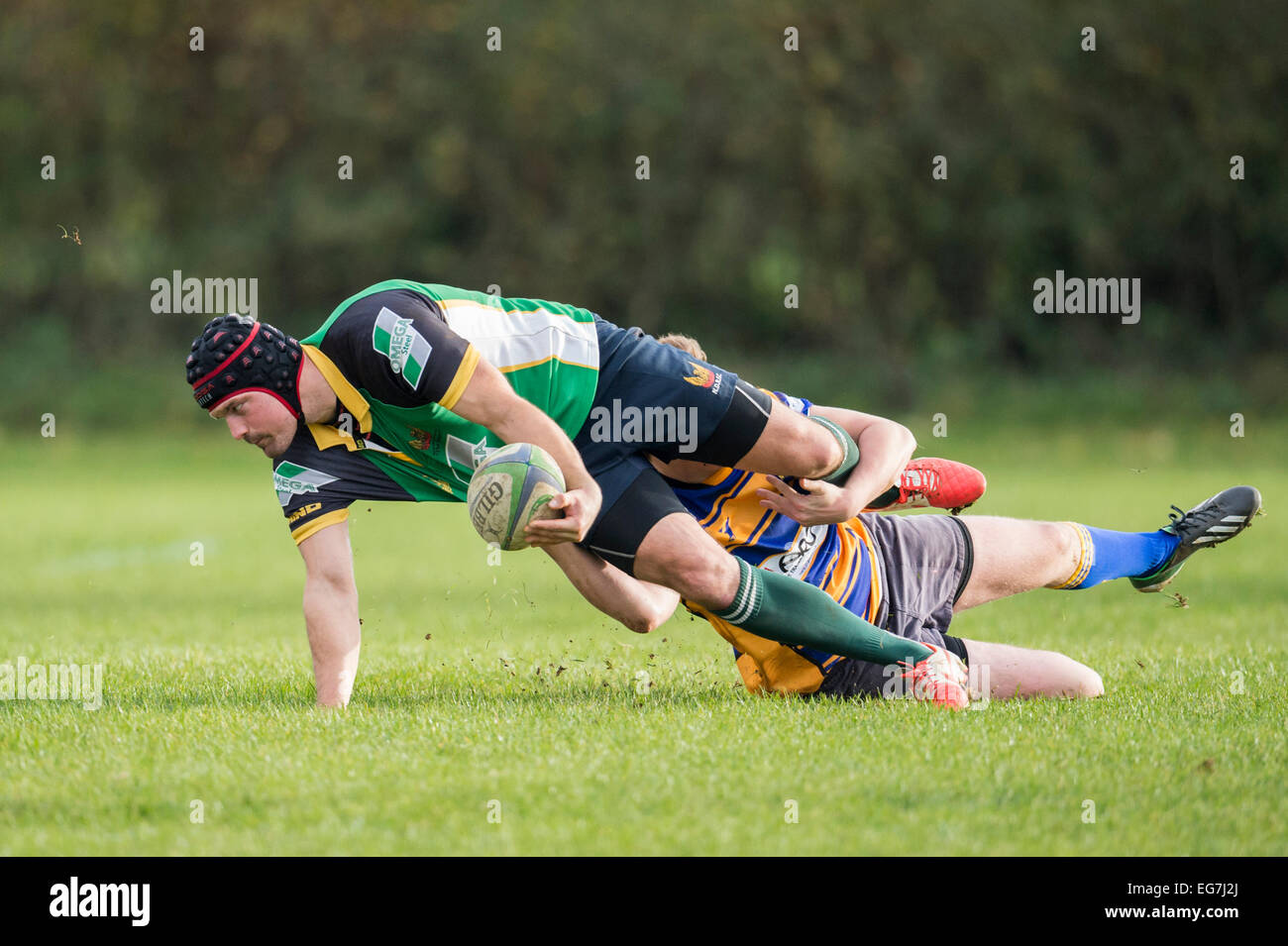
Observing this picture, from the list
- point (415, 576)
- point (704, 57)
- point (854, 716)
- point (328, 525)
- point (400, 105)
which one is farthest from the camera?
point (400, 105)

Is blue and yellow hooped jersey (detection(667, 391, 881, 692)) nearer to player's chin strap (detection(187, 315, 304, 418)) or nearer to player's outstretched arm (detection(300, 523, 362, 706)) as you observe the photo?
player's outstretched arm (detection(300, 523, 362, 706))

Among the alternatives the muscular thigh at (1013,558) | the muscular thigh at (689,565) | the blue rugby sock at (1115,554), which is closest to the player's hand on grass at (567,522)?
the muscular thigh at (689,565)

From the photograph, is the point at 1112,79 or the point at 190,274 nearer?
the point at 1112,79

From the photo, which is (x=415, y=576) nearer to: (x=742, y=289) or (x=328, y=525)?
(x=328, y=525)

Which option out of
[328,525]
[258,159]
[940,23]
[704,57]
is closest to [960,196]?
[940,23]

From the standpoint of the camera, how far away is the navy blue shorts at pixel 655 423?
16.6 ft

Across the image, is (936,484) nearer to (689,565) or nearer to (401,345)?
(689,565)

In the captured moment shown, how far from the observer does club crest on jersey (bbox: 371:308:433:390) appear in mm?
4547

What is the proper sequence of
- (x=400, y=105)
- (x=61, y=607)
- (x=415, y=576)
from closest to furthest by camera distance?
1. (x=61, y=607)
2. (x=415, y=576)
3. (x=400, y=105)

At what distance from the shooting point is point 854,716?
4.74 meters

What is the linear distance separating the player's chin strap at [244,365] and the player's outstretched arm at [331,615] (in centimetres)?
60

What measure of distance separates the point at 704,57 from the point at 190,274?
11251 mm

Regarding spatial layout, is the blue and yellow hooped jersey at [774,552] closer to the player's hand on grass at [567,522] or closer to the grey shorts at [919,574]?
the grey shorts at [919,574]

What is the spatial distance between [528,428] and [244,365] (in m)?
1.05
